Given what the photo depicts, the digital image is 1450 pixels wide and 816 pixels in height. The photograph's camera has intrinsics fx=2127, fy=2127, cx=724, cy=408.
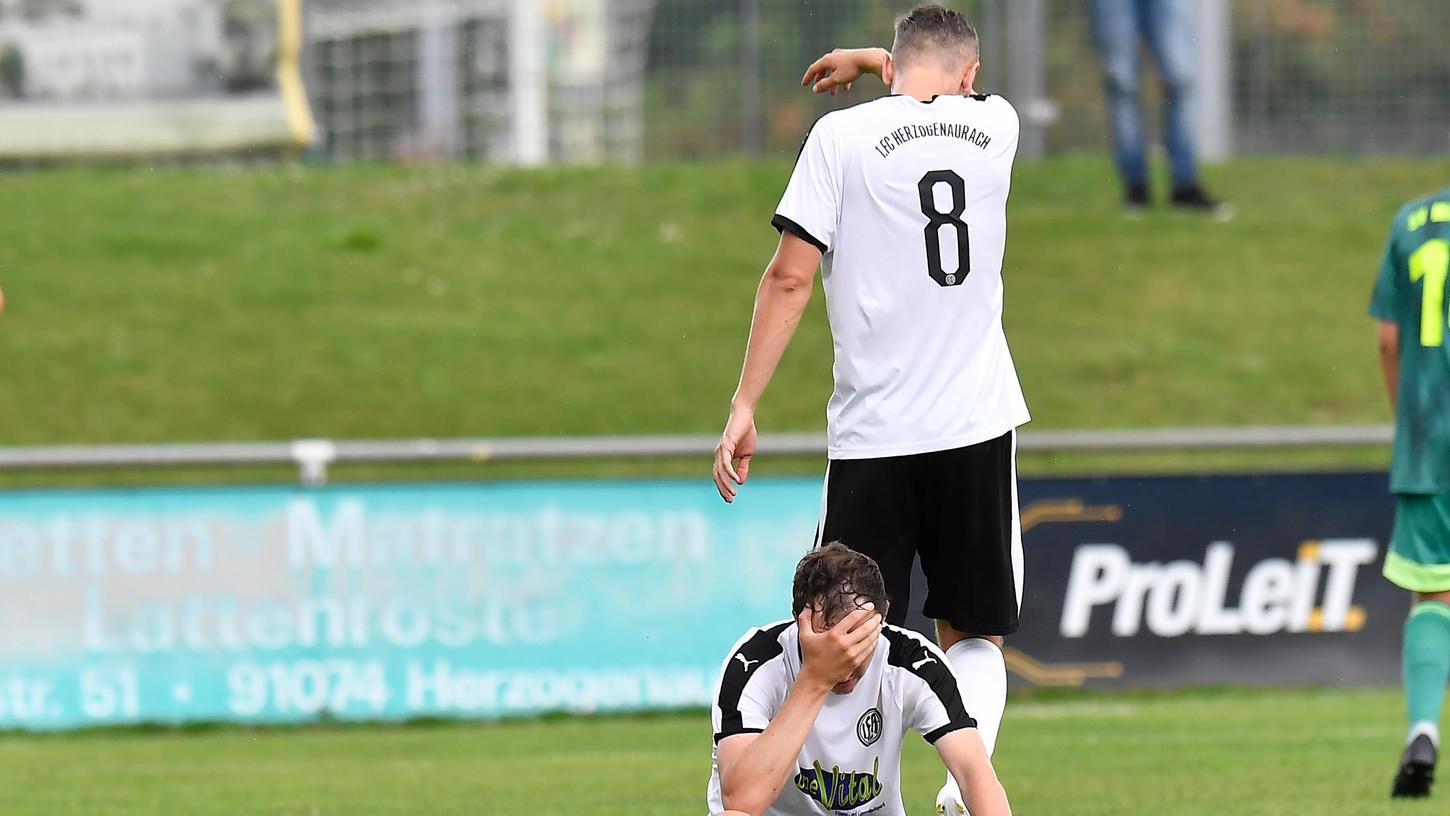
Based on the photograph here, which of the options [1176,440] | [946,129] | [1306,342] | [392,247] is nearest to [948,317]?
[946,129]

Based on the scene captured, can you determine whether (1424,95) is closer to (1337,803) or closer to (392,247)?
(392,247)

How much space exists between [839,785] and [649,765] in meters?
3.85

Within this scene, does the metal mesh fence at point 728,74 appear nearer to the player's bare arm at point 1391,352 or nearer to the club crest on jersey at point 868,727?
the player's bare arm at point 1391,352

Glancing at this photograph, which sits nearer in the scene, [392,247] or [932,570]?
[932,570]

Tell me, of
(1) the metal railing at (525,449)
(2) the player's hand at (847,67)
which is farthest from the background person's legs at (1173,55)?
(2) the player's hand at (847,67)

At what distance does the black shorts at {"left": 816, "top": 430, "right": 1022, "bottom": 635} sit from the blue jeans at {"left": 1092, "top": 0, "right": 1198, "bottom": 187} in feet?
37.4

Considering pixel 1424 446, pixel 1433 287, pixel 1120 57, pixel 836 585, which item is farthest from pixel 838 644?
pixel 1120 57

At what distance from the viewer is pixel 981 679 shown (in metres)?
5.28

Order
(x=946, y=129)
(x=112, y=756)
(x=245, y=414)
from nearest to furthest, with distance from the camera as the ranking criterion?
1. (x=946, y=129)
2. (x=112, y=756)
3. (x=245, y=414)

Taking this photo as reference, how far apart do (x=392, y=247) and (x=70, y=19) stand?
3185 millimetres

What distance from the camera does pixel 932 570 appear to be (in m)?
5.39

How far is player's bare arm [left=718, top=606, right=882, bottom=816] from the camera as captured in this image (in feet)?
14.6

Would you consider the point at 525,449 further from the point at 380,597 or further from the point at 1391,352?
the point at 1391,352

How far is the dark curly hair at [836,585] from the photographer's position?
4.47 m
